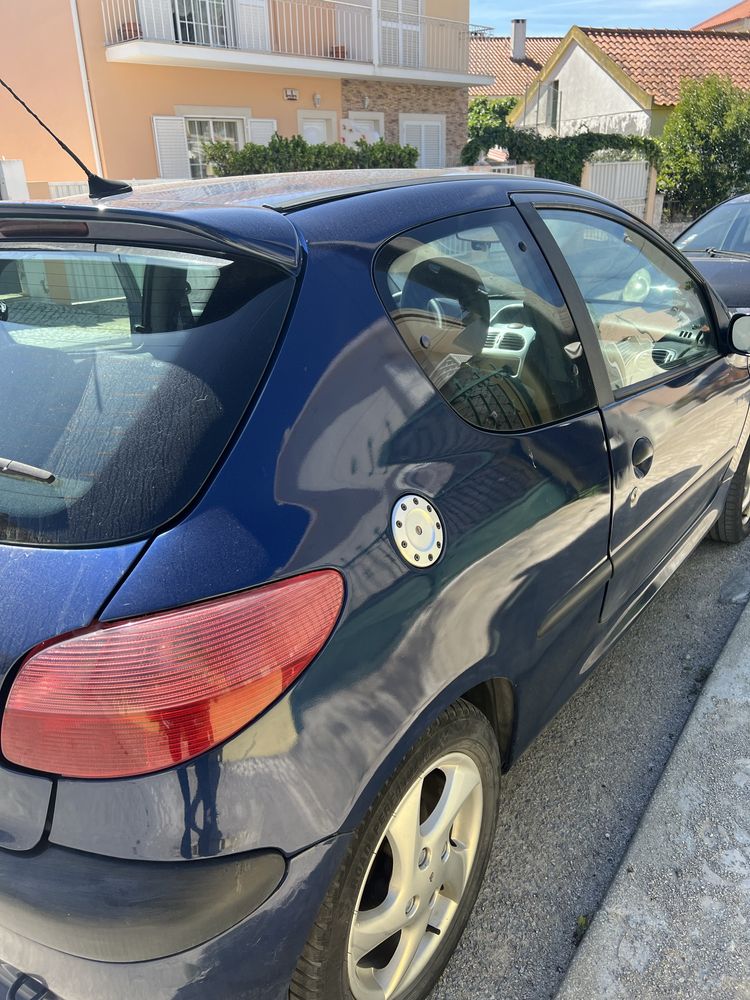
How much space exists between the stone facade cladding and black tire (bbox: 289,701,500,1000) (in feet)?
64.6

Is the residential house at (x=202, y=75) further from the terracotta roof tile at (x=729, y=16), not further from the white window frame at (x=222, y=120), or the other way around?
the terracotta roof tile at (x=729, y=16)

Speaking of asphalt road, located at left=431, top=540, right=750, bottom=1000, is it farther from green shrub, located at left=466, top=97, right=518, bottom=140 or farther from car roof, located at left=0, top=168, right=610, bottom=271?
green shrub, located at left=466, top=97, right=518, bottom=140

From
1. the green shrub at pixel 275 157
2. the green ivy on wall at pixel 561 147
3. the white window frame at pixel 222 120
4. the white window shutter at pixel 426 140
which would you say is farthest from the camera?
the white window shutter at pixel 426 140

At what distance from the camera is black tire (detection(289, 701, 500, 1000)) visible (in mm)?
1401

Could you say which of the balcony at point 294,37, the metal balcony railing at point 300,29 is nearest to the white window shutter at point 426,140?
the balcony at point 294,37

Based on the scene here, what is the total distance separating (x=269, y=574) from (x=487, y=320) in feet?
3.31

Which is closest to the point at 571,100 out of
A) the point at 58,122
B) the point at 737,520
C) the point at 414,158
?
the point at 414,158

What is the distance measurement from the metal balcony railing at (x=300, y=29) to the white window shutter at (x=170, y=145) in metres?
1.42

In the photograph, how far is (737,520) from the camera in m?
3.88

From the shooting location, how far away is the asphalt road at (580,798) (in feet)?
6.40

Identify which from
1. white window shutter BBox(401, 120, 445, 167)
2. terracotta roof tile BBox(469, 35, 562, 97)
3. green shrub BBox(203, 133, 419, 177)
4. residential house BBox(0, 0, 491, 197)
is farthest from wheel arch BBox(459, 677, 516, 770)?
terracotta roof tile BBox(469, 35, 562, 97)

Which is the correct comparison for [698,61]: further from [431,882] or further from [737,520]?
[431,882]

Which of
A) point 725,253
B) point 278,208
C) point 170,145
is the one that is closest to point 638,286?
point 278,208

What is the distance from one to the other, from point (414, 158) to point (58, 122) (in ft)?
23.8
